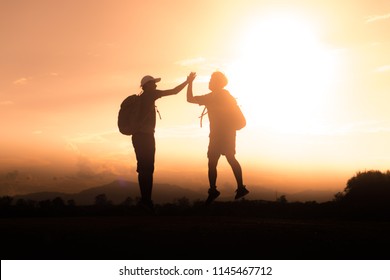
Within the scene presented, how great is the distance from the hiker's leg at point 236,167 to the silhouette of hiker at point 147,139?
2.00m

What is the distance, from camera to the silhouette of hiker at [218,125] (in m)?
13.2

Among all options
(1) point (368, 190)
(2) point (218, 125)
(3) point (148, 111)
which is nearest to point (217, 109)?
(2) point (218, 125)

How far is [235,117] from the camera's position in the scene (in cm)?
1351

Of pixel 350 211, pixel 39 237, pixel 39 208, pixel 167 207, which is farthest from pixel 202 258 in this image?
pixel 39 208

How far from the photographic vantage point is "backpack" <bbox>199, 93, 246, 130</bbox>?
13398 millimetres

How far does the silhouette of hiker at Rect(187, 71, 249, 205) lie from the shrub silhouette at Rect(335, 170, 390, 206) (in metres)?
5.16

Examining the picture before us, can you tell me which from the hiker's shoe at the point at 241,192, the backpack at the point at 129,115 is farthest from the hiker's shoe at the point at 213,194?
the backpack at the point at 129,115

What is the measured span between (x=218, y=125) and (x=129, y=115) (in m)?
2.31

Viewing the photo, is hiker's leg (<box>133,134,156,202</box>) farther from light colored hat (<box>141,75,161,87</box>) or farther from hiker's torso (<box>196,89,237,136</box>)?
hiker's torso (<box>196,89,237,136</box>)

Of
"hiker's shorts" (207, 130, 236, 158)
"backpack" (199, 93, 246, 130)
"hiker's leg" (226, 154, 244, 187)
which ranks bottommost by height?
"hiker's leg" (226, 154, 244, 187)

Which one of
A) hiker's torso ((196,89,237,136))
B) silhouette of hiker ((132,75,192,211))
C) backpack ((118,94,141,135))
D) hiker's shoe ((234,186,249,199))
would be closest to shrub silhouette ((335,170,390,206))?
hiker's shoe ((234,186,249,199))
